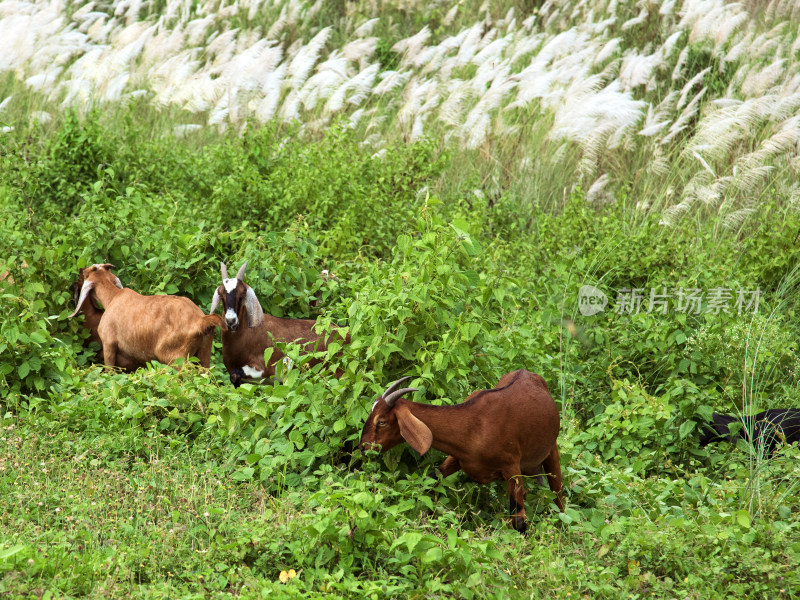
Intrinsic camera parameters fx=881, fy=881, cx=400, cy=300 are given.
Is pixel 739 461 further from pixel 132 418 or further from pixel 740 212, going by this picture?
pixel 740 212

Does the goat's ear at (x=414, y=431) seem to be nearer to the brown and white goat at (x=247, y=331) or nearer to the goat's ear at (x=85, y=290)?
the brown and white goat at (x=247, y=331)

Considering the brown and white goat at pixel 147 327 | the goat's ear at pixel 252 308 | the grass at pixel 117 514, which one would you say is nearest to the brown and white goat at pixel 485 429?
the grass at pixel 117 514

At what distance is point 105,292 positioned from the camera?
6754 millimetres

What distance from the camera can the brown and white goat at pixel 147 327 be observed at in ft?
20.8

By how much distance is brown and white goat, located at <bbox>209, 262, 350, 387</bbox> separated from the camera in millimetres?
6215

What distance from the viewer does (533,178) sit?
10523 mm

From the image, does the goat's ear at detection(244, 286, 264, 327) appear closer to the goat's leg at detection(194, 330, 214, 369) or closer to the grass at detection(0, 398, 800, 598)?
the goat's leg at detection(194, 330, 214, 369)

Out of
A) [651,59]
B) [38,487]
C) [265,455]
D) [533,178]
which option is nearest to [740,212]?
[533,178]

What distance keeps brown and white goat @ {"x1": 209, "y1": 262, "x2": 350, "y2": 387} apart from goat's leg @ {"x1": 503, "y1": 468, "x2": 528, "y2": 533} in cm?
211

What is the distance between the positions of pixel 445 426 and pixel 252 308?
229 cm

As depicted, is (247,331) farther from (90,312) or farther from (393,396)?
(393,396)
